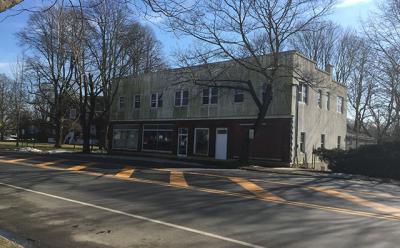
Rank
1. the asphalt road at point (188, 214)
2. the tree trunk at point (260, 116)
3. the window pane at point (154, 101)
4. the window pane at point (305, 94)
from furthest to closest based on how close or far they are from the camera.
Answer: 1. the window pane at point (154, 101)
2. the window pane at point (305, 94)
3. the tree trunk at point (260, 116)
4. the asphalt road at point (188, 214)

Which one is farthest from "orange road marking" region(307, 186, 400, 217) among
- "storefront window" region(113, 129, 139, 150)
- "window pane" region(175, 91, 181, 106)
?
"storefront window" region(113, 129, 139, 150)

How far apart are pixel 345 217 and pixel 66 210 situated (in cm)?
627

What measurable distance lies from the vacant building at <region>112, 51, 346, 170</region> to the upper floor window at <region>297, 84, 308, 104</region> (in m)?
0.07

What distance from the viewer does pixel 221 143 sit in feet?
119

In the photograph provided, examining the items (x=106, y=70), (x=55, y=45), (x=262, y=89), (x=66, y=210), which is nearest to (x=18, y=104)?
(x=55, y=45)

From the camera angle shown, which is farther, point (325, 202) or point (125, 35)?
point (125, 35)

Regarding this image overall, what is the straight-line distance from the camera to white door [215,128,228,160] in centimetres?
3591

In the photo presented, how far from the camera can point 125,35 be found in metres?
41.9

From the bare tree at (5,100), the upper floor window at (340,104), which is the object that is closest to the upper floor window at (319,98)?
the upper floor window at (340,104)

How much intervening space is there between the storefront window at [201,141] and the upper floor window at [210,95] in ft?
7.09

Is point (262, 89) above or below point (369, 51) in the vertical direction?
below

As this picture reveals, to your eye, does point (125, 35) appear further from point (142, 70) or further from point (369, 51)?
point (369, 51)

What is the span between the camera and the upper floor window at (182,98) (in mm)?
39850

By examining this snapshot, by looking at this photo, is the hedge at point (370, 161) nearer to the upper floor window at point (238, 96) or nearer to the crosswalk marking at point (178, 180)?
the upper floor window at point (238, 96)
